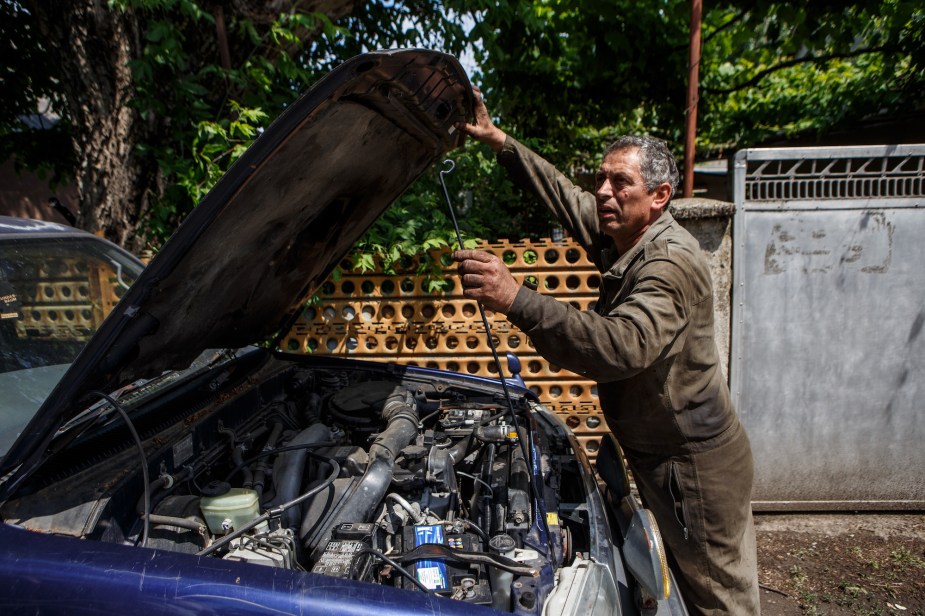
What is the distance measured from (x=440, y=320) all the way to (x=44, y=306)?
2.70m

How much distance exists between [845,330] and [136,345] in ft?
14.1

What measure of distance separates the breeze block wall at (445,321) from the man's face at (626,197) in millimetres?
2105

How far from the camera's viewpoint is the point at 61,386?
1627 mm

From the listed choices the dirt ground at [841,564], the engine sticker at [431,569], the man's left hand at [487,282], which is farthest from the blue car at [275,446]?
the dirt ground at [841,564]

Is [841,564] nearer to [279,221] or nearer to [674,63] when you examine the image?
[279,221]

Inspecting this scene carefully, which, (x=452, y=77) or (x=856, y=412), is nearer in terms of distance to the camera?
(x=452, y=77)

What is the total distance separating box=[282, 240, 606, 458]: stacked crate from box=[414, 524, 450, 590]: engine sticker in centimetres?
289

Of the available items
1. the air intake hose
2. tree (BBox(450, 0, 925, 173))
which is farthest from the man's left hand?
tree (BBox(450, 0, 925, 173))

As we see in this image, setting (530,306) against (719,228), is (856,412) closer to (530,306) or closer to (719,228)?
(719,228)

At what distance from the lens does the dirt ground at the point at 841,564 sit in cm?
331

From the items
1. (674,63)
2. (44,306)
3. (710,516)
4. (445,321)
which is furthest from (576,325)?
(674,63)

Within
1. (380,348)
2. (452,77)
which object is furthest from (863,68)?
(452,77)

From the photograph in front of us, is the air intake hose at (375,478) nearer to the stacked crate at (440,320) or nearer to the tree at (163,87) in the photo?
the stacked crate at (440,320)

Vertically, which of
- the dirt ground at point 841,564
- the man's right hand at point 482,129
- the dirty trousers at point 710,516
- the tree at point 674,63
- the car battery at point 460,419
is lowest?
the dirt ground at point 841,564
